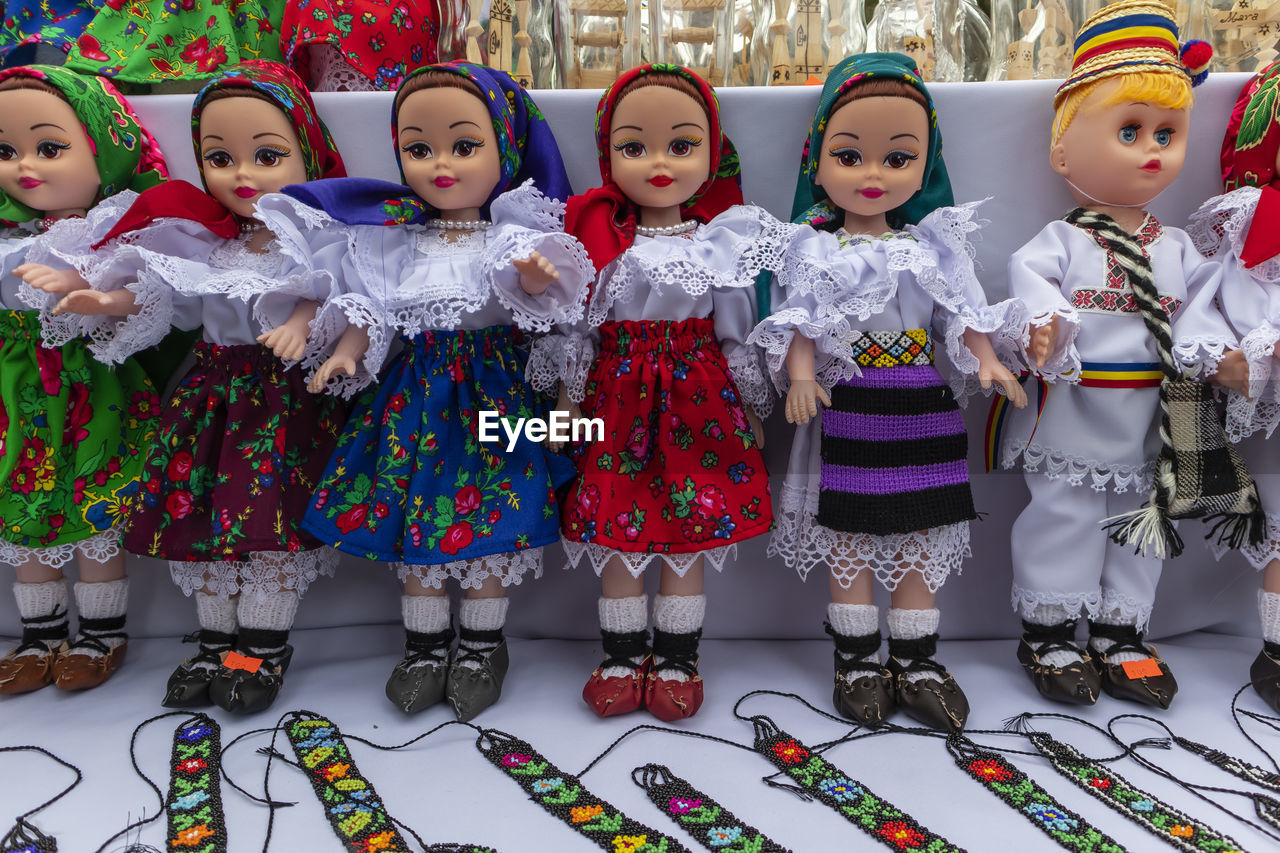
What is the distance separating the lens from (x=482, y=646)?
1.77 metres

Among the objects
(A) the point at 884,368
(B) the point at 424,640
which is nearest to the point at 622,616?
(B) the point at 424,640

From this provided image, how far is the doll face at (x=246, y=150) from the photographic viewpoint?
167cm

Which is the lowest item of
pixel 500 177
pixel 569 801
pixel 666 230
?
pixel 569 801

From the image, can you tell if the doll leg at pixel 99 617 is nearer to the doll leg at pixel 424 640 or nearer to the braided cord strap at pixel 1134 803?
the doll leg at pixel 424 640

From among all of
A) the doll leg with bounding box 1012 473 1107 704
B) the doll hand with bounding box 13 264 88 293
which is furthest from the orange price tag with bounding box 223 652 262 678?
the doll leg with bounding box 1012 473 1107 704

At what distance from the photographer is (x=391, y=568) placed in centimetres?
207

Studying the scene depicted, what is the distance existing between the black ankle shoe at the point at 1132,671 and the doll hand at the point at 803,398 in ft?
2.93

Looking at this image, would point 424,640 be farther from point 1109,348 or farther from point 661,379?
point 1109,348

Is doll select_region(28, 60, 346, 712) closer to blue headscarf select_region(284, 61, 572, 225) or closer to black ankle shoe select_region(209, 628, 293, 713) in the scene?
black ankle shoe select_region(209, 628, 293, 713)

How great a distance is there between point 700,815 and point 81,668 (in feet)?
4.90

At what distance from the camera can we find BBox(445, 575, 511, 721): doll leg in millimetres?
1697

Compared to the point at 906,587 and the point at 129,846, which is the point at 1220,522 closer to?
the point at 906,587

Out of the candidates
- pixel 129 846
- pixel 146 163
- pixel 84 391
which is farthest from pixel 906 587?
pixel 146 163

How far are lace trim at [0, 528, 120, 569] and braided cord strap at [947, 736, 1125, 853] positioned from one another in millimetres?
1943
